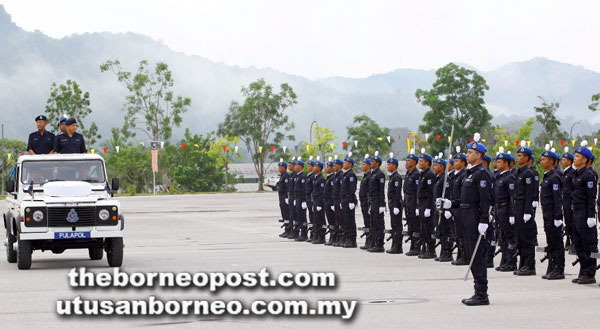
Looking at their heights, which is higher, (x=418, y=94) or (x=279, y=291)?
(x=418, y=94)

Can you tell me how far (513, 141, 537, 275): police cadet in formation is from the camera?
52.4 ft

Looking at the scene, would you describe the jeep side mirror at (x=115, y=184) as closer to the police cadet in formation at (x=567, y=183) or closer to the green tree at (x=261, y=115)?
the police cadet in formation at (x=567, y=183)

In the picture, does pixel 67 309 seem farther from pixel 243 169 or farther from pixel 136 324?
pixel 243 169

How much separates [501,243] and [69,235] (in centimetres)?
754

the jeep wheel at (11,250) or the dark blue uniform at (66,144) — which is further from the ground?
the dark blue uniform at (66,144)

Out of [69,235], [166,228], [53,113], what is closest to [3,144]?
[53,113]

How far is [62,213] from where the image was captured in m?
16.7

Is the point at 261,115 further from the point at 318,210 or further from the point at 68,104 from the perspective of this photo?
the point at 318,210

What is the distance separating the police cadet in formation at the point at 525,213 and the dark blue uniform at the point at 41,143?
8.95 metres

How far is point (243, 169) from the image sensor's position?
192 meters

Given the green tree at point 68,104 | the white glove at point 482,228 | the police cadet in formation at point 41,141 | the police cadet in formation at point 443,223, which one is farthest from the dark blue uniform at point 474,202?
the green tree at point 68,104

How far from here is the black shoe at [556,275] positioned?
15070 mm

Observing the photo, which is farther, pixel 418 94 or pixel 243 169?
pixel 243 169

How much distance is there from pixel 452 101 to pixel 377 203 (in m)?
85.2
